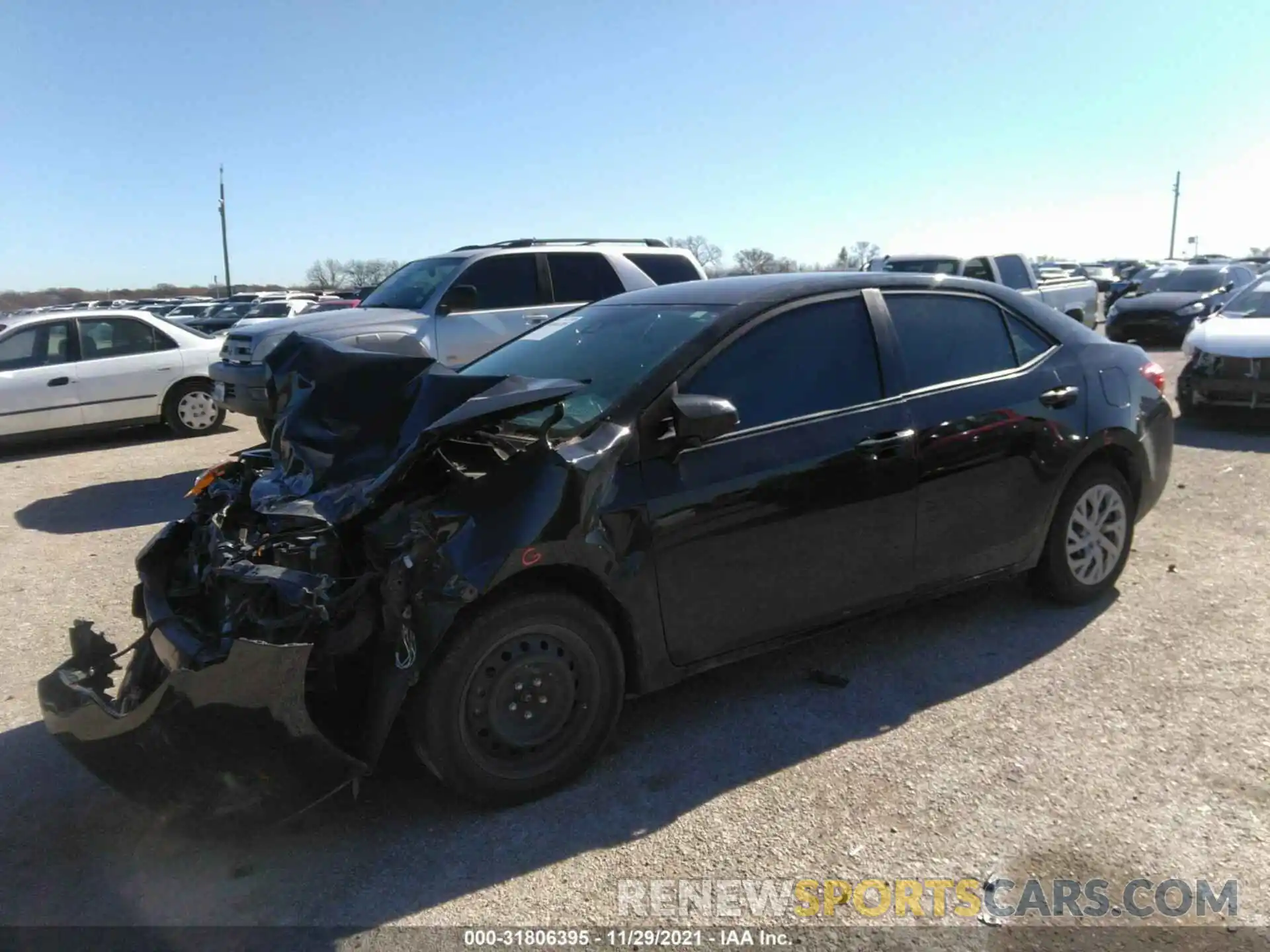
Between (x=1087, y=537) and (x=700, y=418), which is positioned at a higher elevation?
(x=700, y=418)

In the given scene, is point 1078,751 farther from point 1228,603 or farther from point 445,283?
point 445,283

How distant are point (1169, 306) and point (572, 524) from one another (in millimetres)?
17702

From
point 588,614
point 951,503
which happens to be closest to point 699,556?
point 588,614

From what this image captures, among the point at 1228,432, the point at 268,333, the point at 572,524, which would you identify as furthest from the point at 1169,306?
the point at 572,524

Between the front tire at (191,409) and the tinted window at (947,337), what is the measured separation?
9.32 metres

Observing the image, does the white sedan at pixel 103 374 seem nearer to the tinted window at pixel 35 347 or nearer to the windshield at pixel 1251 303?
the tinted window at pixel 35 347

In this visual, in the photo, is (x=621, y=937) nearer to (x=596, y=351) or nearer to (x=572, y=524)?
(x=572, y=524)

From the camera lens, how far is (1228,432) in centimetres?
978

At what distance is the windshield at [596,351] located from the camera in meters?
3.66

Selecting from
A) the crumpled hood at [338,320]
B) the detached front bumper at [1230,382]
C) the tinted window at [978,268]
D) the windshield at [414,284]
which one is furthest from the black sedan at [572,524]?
the tinted window at [978,268]

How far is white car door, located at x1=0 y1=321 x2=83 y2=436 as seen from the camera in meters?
10.5

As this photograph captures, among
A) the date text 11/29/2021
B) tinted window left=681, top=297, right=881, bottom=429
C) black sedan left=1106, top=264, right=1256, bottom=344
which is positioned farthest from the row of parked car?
black sedan left=1106, top=264, right=1256, bottom=344

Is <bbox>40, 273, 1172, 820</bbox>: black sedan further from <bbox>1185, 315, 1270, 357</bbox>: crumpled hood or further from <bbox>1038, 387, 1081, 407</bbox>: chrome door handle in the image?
<bbox>1185, 315, 1270, 357</bbox>: crumpled hood

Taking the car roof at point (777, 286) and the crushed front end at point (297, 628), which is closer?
the crushed front end at point (297, 628)
